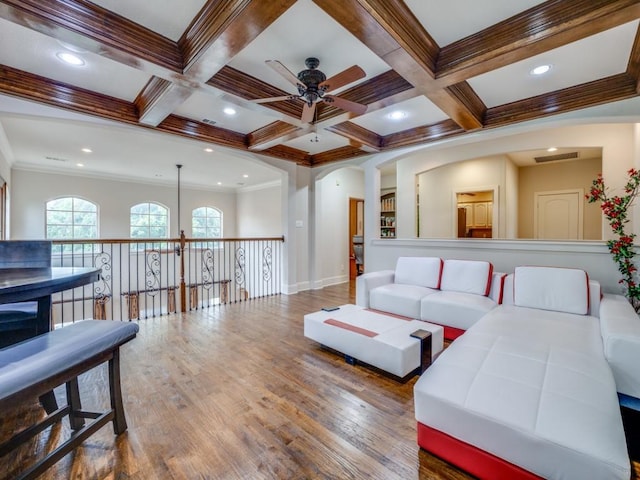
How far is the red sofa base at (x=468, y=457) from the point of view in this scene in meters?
1.30

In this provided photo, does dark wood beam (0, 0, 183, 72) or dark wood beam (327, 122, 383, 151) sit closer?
dark wood beam (0, 0, 183, 72)

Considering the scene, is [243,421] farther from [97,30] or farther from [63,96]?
[63,96]

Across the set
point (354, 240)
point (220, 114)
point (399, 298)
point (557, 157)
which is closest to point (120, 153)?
point (220, 114)

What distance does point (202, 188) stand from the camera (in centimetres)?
963

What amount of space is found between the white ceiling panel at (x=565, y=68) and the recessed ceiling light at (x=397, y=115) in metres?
0.89

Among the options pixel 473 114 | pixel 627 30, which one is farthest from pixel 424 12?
pixel 473 114

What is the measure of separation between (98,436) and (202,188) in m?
8.78

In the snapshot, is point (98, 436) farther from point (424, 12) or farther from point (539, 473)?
point (424, 12)

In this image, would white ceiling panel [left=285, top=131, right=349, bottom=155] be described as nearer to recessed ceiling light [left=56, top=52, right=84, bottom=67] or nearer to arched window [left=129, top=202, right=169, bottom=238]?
recessed ceiling light [left=56, top=52, right=84, bottom=67]

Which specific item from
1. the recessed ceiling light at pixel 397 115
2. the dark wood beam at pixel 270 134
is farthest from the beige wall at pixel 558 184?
the dark wood beam at pixel 270 134

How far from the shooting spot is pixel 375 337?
98.2 inches

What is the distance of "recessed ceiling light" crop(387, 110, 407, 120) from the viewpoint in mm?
3752

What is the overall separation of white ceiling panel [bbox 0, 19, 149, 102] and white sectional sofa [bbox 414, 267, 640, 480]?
3.67 metres

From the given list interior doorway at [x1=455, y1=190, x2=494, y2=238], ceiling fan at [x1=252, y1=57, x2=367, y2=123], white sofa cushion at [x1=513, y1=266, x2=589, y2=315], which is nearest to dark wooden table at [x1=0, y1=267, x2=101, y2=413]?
ceiling fan at [x1=252, y1=57, x2=367, y2=123]
